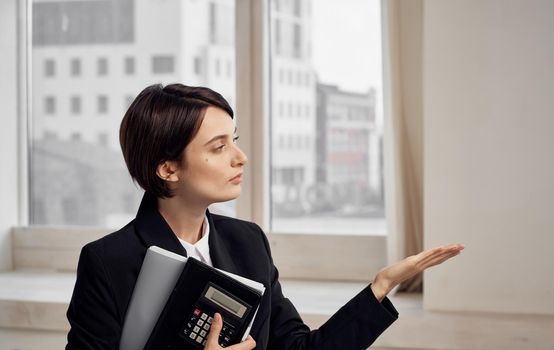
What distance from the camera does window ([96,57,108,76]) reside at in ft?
9.43

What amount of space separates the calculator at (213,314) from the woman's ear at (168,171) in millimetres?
225

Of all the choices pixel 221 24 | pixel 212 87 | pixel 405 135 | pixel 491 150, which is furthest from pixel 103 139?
pixel 491 150

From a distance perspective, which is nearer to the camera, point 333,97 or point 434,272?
point 434,272

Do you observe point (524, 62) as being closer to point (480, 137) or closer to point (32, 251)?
point (480, 137)

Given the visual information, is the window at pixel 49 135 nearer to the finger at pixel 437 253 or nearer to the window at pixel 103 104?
the window at pixel 103 104

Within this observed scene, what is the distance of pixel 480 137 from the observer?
2.10 meters

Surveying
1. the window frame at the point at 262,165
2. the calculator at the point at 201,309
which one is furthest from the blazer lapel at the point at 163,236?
the window frame at the point at 262,165

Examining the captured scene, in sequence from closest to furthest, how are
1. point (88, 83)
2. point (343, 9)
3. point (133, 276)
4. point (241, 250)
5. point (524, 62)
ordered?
point (133, 276) → point (241, 250) → point (524, 62) → point (343, 9) → point (88, 83)

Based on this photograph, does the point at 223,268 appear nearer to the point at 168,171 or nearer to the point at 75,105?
the point at 168,171

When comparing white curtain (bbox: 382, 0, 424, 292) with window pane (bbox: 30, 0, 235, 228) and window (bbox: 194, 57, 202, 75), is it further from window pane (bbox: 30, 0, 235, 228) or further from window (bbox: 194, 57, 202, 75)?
window (bbox: 194, 57, 202, 75)

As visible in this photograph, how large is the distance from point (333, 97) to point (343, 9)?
284mm

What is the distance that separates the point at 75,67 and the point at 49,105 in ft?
0.56

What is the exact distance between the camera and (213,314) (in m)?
1.25

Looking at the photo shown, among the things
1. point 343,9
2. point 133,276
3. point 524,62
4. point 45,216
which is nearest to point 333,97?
point 343,9
